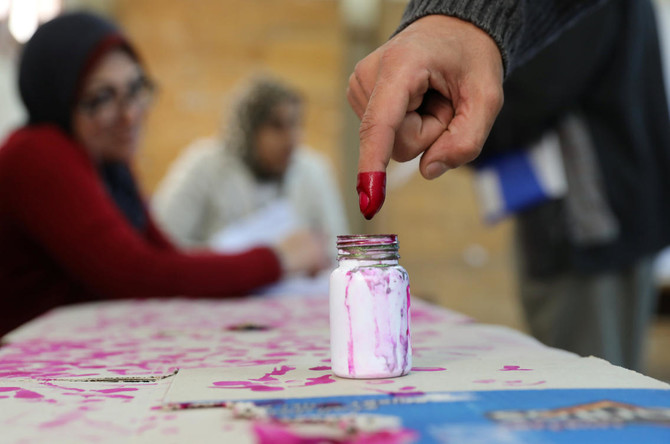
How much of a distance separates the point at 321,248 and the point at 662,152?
848mm

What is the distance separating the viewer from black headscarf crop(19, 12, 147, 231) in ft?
5.56

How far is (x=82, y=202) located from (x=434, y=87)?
0.99 meters

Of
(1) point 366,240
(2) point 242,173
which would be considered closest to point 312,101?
(2) point 242,173

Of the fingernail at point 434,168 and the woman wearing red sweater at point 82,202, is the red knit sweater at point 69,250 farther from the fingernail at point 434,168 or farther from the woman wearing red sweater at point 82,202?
the fingernail at point 434,168

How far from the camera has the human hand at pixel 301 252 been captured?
1.77m

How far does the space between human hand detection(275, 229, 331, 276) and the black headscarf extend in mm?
583

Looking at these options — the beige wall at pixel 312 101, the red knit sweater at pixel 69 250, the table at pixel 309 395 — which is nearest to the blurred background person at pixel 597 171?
the red knit sweater at pixel 69 250

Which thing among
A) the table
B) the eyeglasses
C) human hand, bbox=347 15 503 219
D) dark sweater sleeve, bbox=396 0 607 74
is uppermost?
the eyeglasses

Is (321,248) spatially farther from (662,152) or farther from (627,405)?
(627,405)

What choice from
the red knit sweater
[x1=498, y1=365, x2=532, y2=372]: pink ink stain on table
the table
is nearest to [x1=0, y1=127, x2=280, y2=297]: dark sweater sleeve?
the red knit sweater

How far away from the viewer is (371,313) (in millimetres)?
638

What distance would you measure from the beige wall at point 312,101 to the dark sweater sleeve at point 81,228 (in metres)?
2.79

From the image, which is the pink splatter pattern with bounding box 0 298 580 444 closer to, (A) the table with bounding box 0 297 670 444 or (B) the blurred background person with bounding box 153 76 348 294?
(A) the table with bounding box 0 297 670 444

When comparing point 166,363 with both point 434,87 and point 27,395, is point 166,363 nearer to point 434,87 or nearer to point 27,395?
point 27,395
